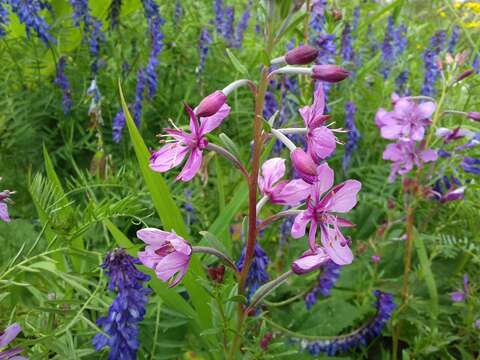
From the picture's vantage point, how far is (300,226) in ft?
3.51

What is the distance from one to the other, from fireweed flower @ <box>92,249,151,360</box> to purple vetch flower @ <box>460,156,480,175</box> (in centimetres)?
128

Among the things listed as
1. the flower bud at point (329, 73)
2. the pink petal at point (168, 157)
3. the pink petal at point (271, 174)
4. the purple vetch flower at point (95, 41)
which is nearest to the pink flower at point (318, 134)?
the flower bud at point (329, 73)

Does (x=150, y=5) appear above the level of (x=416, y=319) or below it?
above

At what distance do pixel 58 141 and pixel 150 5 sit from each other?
809mm

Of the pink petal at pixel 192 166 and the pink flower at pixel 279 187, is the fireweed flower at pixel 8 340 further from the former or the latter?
the pink flower at pixel 279 187

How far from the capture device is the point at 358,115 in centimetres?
308

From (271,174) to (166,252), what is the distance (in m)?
0.28

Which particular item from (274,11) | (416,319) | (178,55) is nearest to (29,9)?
(178,55)

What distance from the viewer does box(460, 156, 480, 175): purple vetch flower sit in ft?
6.64

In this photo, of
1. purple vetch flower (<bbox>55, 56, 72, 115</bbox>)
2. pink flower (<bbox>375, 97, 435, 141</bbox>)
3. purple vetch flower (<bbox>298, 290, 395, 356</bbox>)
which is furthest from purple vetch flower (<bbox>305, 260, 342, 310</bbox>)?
purple vetch flower (<bbox>55, 56, 72, 115</bbox>)

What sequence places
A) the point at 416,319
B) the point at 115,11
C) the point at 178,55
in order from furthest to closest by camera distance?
the point at 178,55 < the point at 115,11 < the point at 416,319

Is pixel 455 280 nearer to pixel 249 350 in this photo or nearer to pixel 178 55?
pixel 249 350

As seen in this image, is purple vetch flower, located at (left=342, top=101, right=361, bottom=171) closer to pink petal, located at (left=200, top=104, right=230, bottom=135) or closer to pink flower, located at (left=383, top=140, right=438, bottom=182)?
pink flower, located at (left=383, top=140, right=438, bottom=182)

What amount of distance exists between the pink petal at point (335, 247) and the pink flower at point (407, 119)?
38.2 inches
